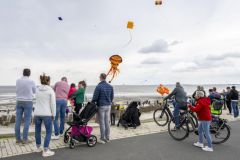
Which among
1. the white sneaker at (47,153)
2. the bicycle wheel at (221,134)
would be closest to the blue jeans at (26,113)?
the white sneaker at (47,153)

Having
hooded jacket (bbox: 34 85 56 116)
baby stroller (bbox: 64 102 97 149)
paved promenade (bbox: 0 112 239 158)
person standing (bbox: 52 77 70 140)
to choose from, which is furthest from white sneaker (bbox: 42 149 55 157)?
person standing (bbox: 52 77 70 140)

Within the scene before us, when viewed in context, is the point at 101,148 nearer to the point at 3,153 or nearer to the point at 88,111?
the point at 88,111

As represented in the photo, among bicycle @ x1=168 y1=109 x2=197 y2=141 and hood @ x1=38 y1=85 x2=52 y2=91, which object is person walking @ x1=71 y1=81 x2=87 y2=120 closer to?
hood @ x1=38 y1=85 x2=52 y2=91

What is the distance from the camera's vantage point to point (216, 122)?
7543 millimetres

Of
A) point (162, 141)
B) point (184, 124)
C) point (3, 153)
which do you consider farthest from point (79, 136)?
point (184, 124)

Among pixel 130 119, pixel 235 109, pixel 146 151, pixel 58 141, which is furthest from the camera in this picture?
pixel 235 109

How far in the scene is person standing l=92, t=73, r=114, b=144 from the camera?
7235 millimetres

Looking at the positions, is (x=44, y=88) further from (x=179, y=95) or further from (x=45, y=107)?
(x=179, y=95)

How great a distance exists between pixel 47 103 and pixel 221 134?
5253 mm

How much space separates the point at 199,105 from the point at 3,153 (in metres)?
5.15

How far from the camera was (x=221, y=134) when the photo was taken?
7438mm

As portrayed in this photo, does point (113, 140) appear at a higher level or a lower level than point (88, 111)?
lower

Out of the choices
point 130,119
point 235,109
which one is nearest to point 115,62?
point 130,119

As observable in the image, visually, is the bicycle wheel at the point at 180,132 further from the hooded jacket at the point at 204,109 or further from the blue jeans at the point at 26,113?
the blue jeans at the point at 26,113
